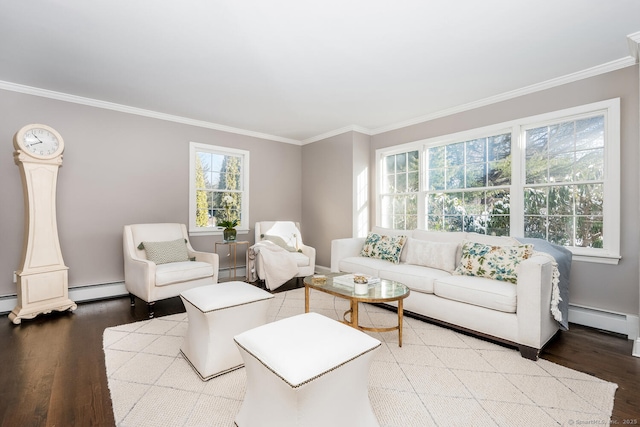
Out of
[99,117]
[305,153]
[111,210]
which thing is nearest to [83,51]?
[99,117]

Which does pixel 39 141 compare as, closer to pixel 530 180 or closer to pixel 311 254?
pixel 311 254

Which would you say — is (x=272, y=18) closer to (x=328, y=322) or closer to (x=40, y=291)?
(x=328, y=322)

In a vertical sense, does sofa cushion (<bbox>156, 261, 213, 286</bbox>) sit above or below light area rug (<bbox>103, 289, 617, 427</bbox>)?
above

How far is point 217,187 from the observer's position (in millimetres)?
4930

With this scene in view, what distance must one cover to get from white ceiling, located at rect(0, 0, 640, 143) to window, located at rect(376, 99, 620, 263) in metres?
0.52

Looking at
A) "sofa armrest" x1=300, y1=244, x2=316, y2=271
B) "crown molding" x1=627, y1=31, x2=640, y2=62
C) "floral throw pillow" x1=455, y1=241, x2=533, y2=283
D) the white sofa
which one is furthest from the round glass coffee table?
"crown molding" x1=627, y1=31, x2=640, y2=62

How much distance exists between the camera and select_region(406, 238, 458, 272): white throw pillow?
10.6ft

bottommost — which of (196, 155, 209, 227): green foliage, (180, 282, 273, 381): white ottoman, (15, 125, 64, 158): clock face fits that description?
(180, 282, 273, 381): white ottoman

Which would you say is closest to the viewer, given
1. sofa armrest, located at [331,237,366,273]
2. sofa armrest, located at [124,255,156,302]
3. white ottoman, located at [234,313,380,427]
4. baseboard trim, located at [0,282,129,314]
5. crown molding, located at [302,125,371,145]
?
white ottoman, located at [234,313,380,427]

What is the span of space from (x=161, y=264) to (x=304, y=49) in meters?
2.84

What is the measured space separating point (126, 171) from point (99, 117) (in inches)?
29.0

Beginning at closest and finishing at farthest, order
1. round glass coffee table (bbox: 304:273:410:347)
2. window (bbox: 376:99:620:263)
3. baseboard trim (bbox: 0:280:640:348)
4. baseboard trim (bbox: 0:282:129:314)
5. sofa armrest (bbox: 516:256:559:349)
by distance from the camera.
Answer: sofa armrest (bbox: 516:256:559:349) < round glass coffee table (bbox: 304:273:410:347) < baseboard trim (bbox: 0:280:640:348) < window (bbox: 376:99:620:263) < baseboard trim (bbox: 0:282:129:314)

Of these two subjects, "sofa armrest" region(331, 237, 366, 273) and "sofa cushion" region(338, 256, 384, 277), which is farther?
"sofa armrest" region(331, 237, 366, 273)

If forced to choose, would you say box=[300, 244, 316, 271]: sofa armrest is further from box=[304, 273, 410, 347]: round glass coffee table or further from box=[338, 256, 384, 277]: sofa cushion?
box=[304, 273, 410, 347]: round glass coffee table
